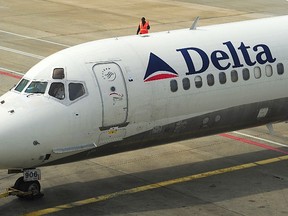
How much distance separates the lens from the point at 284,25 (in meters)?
24.0

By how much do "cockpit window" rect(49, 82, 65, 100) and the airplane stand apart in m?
0.02

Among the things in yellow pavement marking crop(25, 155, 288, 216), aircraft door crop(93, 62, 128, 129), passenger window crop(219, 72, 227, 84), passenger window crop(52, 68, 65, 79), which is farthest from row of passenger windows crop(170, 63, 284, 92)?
passenger window crop(52, 68, 65, 79)

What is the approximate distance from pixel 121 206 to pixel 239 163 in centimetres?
486

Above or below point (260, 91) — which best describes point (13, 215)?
below

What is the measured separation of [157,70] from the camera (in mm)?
21359

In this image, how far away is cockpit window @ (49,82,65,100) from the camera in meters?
20.4

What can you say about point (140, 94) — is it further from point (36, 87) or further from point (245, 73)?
point (245, 73)

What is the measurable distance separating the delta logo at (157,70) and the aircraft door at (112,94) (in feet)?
2.57

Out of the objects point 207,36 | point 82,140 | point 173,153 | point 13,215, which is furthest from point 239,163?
point 13,215

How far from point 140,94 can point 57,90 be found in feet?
6.97

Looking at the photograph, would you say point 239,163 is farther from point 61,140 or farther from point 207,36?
point 61,140

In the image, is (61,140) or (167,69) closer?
(61,140)

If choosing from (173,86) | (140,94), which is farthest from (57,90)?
(173,86)

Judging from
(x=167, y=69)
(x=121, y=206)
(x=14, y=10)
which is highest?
(x=14, y=10)
